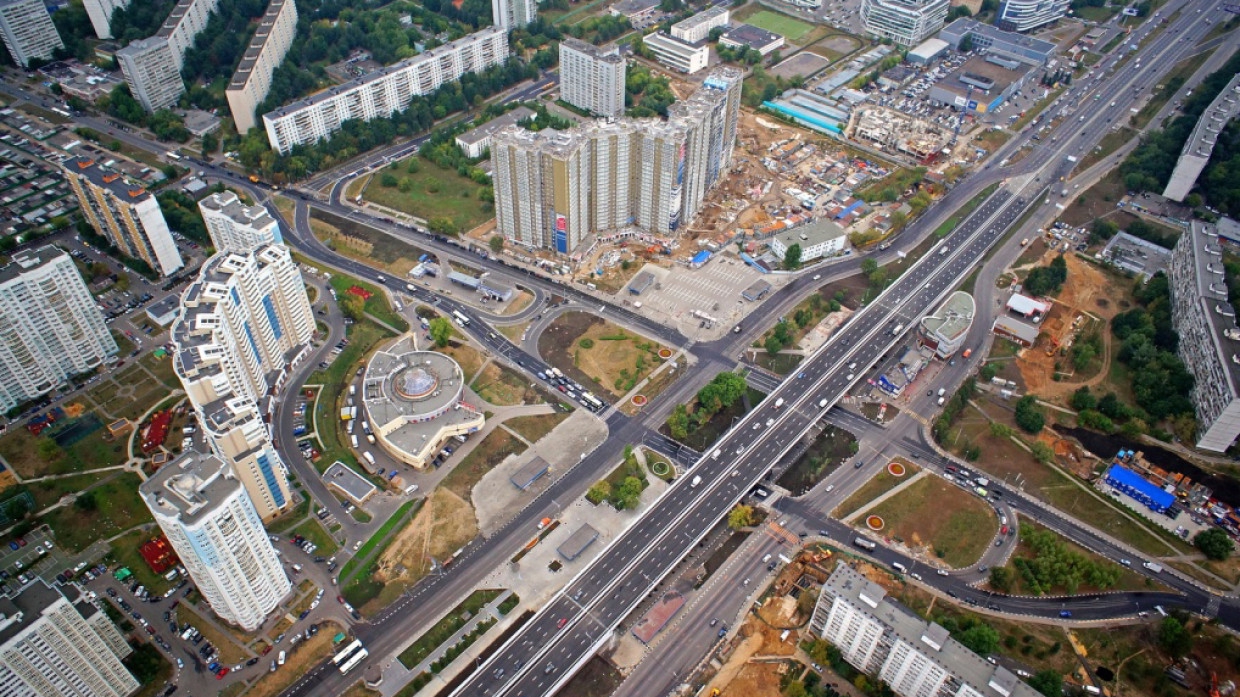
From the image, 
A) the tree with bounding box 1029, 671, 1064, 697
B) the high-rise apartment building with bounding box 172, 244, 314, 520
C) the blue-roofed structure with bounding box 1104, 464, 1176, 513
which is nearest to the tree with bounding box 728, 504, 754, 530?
the tree with bounding box 1029, 671, 1064, 697

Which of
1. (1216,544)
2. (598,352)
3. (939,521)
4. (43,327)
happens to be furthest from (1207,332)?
(43,327)

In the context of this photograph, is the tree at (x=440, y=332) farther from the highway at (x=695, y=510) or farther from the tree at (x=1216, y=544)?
the tree at (x=1216, y=544)

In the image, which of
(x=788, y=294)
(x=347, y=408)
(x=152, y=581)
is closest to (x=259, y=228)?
(x=347, y=408)

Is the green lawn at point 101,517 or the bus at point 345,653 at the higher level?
the bus at point 345,653

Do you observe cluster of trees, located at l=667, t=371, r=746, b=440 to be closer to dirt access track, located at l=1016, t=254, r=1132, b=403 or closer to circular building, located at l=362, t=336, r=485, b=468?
circular building, located at l=362, t=336, r=485, b=468

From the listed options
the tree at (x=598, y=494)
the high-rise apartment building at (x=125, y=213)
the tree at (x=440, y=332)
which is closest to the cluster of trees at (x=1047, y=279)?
the tree at (x=598, y=494)
